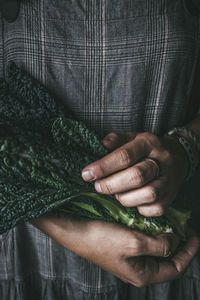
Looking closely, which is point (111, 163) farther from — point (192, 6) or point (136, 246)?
point (192, 6)

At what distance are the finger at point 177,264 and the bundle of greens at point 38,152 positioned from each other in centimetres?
22

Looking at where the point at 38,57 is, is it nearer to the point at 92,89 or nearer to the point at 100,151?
the point at 92,89

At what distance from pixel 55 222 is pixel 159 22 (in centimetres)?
51

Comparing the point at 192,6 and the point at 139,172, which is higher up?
the point at 192,6

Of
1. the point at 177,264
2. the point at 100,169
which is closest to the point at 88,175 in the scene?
the point at 100,169

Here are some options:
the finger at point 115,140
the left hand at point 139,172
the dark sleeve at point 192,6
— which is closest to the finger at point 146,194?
the left hand at point 139,172

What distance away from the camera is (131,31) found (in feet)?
1.75

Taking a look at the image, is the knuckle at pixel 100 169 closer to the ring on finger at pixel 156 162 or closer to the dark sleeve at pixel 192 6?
the ring on finger at pixel 156 162

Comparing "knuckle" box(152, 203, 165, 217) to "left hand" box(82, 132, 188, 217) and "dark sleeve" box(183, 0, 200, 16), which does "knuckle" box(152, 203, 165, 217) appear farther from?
"dark sleeve" box(183, 0, 200, 16)

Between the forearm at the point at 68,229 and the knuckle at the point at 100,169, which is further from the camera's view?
the forearm at the point at 68,229

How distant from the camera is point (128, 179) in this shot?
47 cm

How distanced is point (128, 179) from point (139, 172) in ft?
0.08

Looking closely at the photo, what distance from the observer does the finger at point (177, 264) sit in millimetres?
610

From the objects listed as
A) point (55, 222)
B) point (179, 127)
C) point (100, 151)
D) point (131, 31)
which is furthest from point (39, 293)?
point (131, 31)
